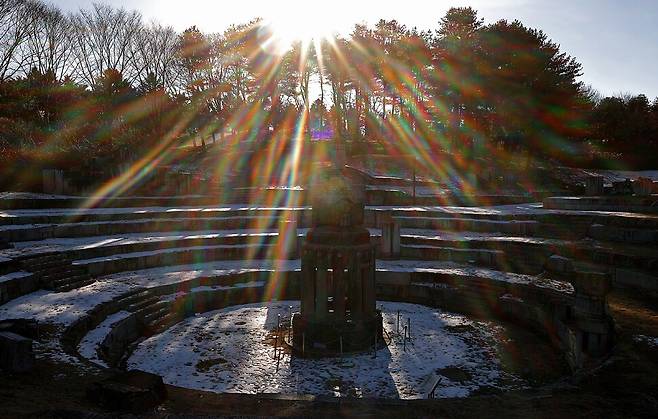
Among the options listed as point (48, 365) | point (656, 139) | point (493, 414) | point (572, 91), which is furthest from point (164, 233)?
point (656, 139)

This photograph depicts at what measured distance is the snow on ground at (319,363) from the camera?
956 cm

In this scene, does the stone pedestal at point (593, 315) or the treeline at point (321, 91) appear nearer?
the stone pedestal at point (593, 315)

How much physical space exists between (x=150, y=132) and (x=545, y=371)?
134 feet

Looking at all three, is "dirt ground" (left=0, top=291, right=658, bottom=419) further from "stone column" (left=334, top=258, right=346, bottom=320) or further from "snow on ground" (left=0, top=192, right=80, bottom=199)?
"snow on ground" (left=0, top=192, right=80, bottom=199)

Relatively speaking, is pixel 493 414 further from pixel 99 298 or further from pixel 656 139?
pixel 656 139

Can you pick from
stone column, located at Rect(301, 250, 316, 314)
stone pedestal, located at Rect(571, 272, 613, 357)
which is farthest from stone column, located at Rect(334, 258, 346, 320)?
stone pedestal, located at Rect(571, 272, 613, 357)

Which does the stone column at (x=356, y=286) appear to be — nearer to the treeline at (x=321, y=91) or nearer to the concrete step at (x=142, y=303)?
the concrete step at (x=142, y=303)

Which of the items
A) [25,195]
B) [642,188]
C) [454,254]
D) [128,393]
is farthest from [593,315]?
[25,195]

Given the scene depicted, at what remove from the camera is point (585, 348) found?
9977 millimetres

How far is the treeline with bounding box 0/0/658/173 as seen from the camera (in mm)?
35594

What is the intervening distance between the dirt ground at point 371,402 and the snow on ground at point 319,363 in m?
1.89

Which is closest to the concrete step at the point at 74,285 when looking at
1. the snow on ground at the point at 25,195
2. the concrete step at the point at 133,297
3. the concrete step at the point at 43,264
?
the concrete step at the point at 43,264

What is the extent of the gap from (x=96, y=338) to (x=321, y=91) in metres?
46.5

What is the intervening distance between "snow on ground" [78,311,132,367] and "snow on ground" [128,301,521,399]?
2.68ft
